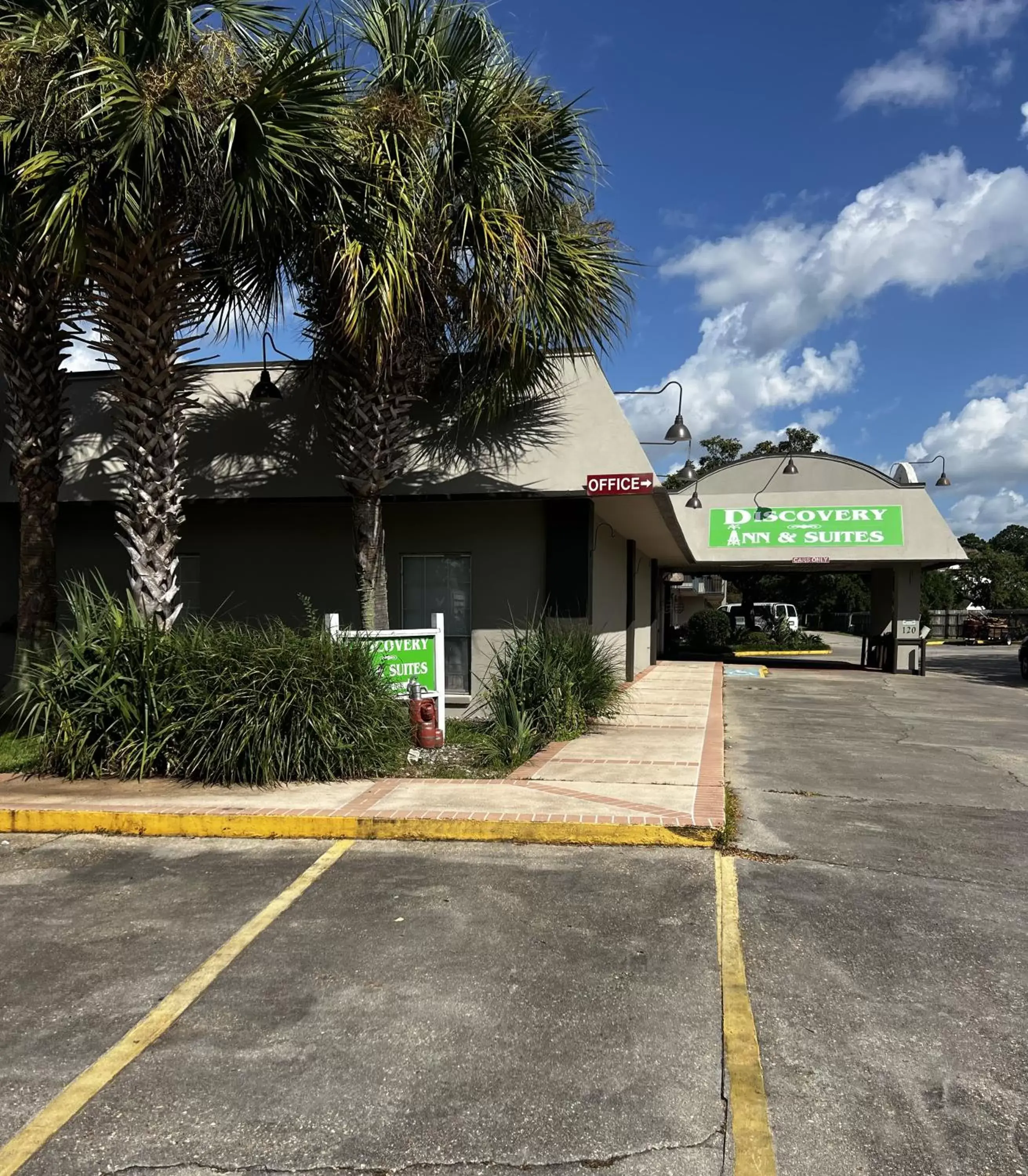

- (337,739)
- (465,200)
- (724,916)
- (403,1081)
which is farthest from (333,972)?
(465,200)

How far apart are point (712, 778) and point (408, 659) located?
11.0 feet

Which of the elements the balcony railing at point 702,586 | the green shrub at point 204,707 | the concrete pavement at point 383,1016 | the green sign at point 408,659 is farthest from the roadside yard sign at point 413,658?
the balcony railing at point 702,586

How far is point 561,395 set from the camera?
440 inches

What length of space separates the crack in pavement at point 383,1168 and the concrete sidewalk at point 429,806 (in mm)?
3382

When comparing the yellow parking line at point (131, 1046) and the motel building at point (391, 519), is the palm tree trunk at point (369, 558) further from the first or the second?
the yellow parking line at point (131, 1046)

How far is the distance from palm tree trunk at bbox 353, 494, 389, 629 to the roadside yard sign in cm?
21

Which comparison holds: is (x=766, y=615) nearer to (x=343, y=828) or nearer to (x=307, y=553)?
(x=307, y=553)

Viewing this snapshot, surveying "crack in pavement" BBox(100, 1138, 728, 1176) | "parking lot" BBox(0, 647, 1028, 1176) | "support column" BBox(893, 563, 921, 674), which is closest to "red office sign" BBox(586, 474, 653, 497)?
"parking lot" BBox(0, 647, 1028, 1176)

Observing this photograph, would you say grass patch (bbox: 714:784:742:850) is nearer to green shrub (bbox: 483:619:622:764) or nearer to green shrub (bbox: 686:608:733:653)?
green shrub (bbox: 483:619:622:764)

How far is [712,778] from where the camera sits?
783 centimetres

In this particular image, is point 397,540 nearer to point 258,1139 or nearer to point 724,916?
point 724,916

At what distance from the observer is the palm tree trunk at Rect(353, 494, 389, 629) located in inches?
382

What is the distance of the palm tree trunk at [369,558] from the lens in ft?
31.9

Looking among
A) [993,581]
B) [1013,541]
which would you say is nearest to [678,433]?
[993,581]
